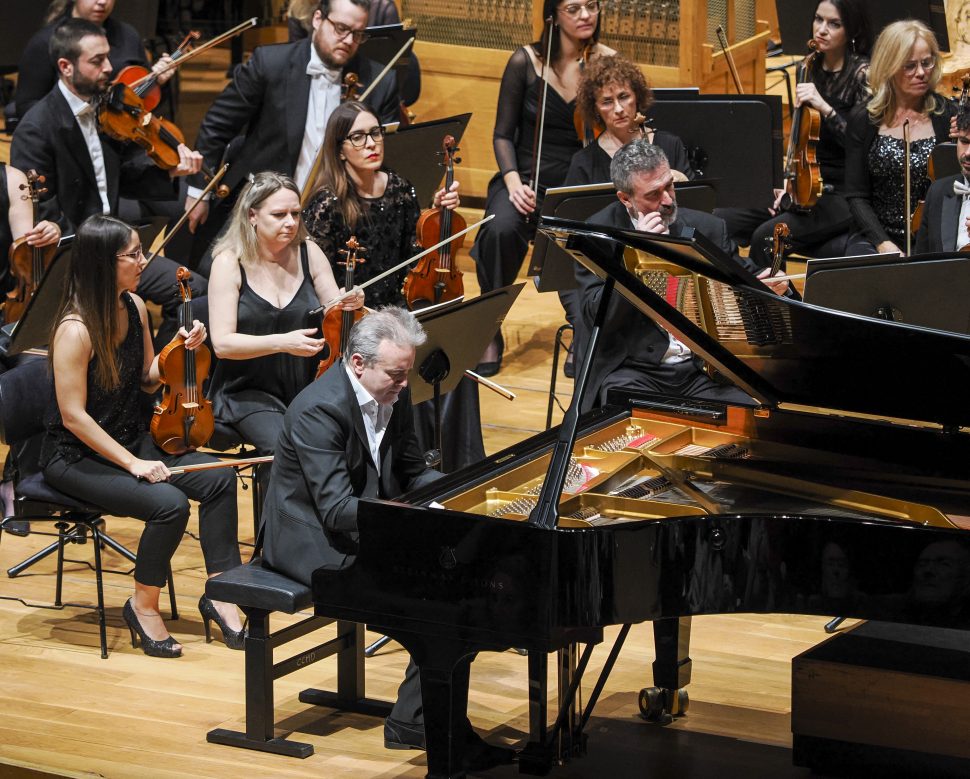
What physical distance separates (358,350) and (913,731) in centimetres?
137

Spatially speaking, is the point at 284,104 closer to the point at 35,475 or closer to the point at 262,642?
the point at 35,475

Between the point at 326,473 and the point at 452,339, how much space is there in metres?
0.60

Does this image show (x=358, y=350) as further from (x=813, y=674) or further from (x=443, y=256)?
(x=443, y=256)

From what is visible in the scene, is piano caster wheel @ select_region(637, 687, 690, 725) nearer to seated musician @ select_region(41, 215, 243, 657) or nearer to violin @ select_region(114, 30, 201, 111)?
seated musician @ select_region(41, 215, 243, 657)


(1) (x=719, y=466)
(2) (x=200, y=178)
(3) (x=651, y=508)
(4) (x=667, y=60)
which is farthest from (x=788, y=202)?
(3) (x=651, y=508)

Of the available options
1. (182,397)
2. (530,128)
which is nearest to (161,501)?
(182,397)

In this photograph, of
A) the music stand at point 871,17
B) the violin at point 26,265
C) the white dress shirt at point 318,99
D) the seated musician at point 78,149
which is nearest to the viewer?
the violin at point 26,265

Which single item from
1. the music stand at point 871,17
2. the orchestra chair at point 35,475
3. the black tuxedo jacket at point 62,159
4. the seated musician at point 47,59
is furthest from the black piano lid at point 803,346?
the music stand at point 871,17

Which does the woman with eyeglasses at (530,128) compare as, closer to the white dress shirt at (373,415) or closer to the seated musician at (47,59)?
the seated musician at (47,59)

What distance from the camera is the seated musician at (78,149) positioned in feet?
17.4

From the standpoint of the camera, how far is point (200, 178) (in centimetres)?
554

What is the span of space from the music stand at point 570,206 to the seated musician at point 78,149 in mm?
1348

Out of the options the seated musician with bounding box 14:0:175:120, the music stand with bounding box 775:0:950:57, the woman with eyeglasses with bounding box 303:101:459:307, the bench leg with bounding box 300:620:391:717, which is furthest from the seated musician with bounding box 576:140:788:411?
the music stand with bounding box 775:0:950:57

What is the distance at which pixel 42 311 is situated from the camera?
13.6ft
